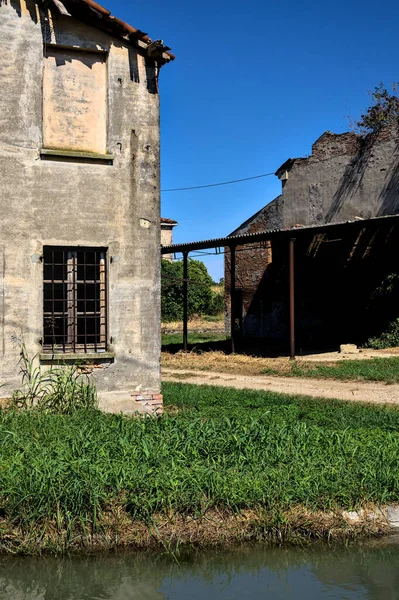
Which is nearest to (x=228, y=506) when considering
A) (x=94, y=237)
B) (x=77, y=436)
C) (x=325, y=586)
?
(x=325, y=586)

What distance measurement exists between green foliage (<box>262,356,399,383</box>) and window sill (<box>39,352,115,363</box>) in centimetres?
675

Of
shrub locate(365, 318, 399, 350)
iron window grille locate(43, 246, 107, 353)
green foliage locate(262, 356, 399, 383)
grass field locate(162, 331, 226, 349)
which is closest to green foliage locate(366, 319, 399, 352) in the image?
shrub locate(365, 318, 399, 350)

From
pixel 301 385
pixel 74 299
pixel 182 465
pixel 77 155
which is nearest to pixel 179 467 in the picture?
pixel 182 465

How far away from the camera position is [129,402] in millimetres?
10297

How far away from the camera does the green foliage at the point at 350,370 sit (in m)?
14.9

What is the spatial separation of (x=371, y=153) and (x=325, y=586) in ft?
70.7

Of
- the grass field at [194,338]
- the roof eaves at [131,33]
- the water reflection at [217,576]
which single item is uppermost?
the roof eaves at [131,33]

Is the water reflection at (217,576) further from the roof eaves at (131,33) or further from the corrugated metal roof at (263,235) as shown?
the corrugated metal roof at (263,235)

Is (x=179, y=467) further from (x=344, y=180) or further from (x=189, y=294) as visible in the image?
(x=189, y=294)

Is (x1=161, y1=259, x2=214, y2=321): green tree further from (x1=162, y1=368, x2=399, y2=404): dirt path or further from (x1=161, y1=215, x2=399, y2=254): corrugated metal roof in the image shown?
(x1=162, y1=368, x2=399, y2=404): dirt path

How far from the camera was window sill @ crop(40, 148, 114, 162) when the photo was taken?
9.94m

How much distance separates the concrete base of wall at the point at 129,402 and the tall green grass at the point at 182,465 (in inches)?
41.5

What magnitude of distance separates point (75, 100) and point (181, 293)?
91.9 feet

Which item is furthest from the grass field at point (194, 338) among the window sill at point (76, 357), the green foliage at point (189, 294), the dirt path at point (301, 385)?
the window sill at point (76, 357)
